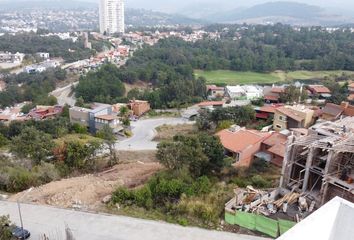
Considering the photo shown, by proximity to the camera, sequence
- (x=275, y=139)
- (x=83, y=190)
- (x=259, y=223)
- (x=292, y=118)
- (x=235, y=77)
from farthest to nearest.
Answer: (x=235, y=77) → (x=292, y=118) → (x=275, y=139) → (x=83, y=190) → (x=259, y=223)

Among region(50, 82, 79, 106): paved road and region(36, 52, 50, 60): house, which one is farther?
region(36, 52, 50, 60): house

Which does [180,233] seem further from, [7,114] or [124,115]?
[7,114]

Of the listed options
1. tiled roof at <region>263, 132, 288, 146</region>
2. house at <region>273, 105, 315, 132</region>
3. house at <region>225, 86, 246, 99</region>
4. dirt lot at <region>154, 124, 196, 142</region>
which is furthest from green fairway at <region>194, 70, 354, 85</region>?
tiled roof at <region>263, 132, 288, 146</region>

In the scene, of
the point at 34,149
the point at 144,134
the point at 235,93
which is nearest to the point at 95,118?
the point at 144,134

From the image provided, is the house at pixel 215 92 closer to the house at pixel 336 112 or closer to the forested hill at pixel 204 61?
the forested hill at pixel 204 61

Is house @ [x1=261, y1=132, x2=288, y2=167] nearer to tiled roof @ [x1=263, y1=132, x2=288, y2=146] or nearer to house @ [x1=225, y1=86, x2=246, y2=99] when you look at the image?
tiled roof @ [x1=263, y1=132, x2=288, y2=146]

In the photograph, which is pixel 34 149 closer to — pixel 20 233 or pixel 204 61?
pixel 20 233

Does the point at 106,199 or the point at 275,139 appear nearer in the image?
the point at 106,199
